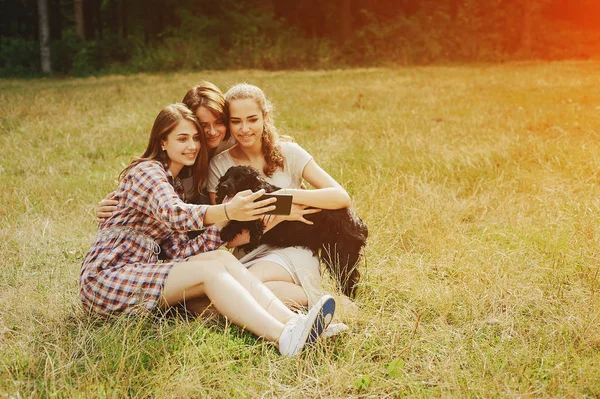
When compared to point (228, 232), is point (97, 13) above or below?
above

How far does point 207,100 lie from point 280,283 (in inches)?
53.3

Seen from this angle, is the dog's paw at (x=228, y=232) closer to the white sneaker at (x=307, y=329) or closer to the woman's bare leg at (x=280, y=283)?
the woman's bare leg at (x=280, y=283)

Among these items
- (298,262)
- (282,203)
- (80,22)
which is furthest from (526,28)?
(282,203)

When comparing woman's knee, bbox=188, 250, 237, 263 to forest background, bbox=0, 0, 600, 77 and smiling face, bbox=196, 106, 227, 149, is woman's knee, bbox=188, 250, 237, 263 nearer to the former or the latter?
smiling face, bbox=196, 106, 227, 149

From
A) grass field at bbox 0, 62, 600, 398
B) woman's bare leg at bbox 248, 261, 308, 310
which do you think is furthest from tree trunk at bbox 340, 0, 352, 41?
woman's bare leg at bbox 248, 261, 308, 310

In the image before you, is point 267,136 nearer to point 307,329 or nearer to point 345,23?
point 307,329

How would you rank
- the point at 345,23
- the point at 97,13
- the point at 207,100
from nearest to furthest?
the point at 207,100, the point at 345,23, the point at 97,13

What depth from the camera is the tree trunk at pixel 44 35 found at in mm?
21344

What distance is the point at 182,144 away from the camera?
357cm

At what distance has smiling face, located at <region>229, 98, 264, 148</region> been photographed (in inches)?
153

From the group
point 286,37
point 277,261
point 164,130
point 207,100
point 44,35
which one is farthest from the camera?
point 286,37

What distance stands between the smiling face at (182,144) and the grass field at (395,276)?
105 cm

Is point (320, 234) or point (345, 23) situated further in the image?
point (345, 23)

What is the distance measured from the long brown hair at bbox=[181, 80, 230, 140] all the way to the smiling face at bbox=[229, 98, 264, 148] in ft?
0.26
